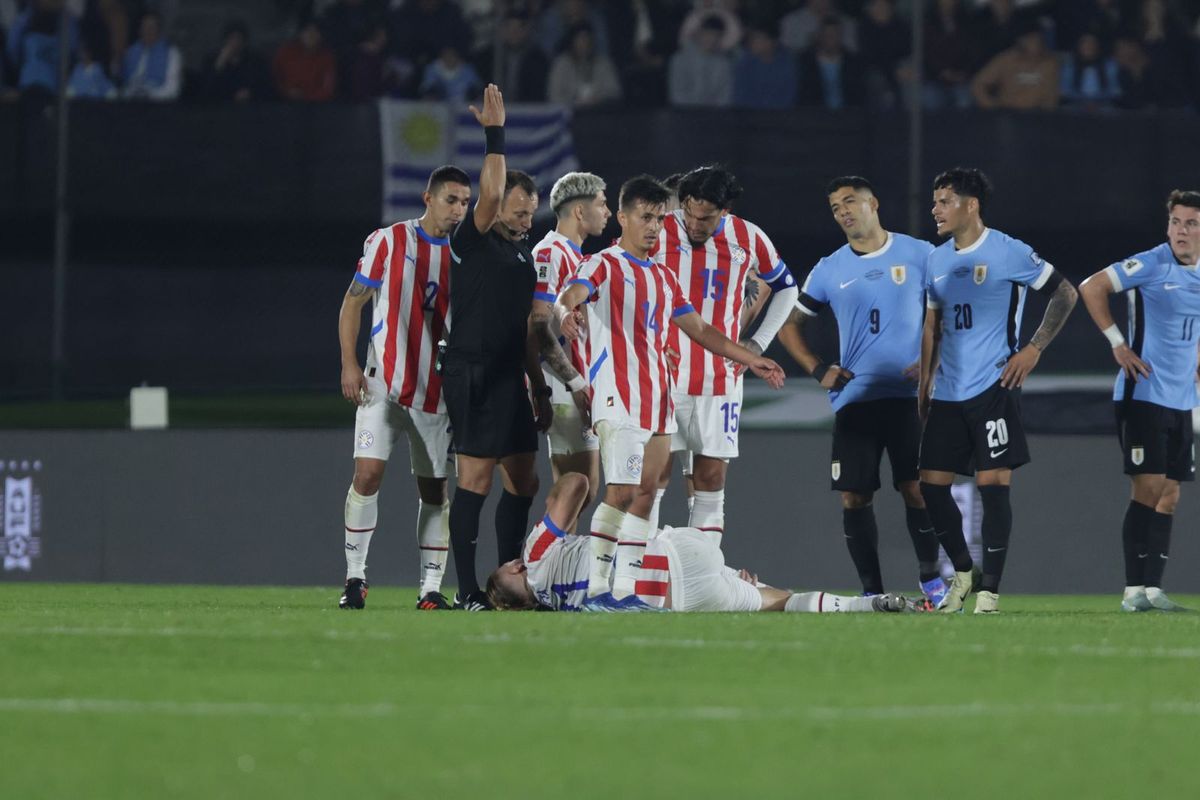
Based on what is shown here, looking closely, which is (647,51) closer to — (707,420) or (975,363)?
(707,420)

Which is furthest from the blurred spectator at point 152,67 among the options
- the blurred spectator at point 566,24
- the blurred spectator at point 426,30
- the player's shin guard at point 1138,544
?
the player's shin guard at point 1138,544

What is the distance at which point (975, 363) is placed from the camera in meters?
9.02

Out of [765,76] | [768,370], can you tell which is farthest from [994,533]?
[765,76]

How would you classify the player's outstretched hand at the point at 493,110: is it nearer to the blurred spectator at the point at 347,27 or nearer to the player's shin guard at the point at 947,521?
the player's shin guard at the point at 947,521

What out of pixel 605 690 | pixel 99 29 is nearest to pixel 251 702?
pixel 605 690

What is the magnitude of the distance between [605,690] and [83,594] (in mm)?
6283

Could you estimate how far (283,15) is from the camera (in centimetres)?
1705

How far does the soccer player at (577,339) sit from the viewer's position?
364 inches

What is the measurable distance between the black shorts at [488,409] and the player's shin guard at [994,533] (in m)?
2.00

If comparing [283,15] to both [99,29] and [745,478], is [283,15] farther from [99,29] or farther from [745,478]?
[745,478]

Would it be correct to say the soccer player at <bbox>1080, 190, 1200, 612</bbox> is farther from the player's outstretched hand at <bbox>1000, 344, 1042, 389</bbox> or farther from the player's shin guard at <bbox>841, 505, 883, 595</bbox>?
the player's shin guard at <bbox>841, 505, 883, 595</bbox>

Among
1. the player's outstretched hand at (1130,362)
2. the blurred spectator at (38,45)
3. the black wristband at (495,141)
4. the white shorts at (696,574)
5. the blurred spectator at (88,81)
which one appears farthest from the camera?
the blurred spectator at (88,81)

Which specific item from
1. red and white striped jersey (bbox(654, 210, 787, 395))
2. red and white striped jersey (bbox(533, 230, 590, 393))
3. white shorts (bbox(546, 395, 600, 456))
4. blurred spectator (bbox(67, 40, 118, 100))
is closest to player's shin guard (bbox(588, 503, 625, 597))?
white shorts (bbox(546, 395, 600, 456))

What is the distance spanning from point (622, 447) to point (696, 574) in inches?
25.2
